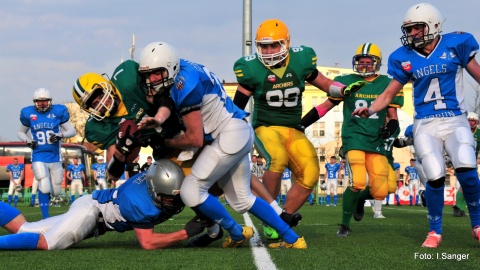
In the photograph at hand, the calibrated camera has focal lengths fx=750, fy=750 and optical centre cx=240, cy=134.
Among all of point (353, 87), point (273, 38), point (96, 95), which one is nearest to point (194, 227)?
point (96, 95)

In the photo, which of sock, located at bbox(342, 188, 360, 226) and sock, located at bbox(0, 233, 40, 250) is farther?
sock, located at bbox(342, 188, 360, 226)

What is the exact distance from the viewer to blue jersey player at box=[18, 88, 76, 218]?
12.6 m

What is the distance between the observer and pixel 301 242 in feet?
20.5

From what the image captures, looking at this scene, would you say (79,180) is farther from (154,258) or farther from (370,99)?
(154,258)

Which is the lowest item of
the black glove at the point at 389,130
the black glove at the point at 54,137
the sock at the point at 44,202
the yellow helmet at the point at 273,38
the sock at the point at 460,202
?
the sock at the point at 460,202

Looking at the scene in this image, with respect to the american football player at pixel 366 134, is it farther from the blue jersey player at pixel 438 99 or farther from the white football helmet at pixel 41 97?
the white football helmet at pixel 41 97

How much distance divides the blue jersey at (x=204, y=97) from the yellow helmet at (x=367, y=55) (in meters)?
2.98

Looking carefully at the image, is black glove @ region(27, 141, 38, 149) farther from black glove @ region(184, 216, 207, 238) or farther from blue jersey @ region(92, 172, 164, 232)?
black glove @ region(184, 216, 207, 238)

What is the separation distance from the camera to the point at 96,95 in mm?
5684

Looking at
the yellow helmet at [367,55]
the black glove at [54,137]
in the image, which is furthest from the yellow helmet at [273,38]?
the black glove at [54,137]

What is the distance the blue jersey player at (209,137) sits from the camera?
18.2ft

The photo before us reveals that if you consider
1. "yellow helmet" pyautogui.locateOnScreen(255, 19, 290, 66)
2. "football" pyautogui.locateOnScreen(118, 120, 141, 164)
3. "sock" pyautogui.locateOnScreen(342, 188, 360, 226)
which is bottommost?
"sock" pyautogui.locateOnScreen(342, 188, 360, 226)

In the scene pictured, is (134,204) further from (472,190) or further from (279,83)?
(472,190)

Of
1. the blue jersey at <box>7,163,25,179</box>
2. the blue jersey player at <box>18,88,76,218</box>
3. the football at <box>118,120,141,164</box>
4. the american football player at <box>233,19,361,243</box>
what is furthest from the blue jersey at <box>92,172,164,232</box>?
the blue jersey at <box>7,163,25,179</box>
